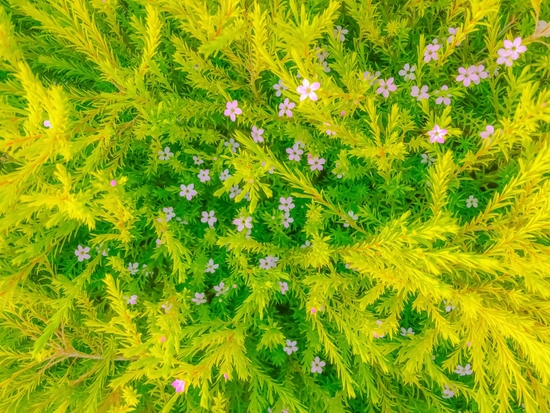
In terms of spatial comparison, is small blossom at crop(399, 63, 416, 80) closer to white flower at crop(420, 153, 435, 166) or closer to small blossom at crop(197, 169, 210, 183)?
white flower at crop(420, 153, 435, 166)

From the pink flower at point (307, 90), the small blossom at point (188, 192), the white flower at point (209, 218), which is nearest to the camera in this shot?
the pink flower at point (307, 90)

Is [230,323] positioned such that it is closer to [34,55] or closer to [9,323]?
[9,323]

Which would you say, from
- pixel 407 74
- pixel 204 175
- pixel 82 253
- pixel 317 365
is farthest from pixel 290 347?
pixel 407 74

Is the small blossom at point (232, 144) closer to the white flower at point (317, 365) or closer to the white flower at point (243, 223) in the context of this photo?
the white flower at point (243, 223)

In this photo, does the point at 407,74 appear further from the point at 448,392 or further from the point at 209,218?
the point at 448,392

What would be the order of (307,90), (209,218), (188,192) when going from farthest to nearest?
(209,218), (188,192), (307,90)

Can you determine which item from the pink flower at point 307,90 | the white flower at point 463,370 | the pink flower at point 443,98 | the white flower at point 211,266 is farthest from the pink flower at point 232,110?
the white flower at point 463,370
